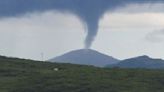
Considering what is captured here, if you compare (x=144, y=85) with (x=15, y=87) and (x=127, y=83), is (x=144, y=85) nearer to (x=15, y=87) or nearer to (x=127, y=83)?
(x=127, y=83)

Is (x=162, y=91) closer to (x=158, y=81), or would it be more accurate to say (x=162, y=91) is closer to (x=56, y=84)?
(x=158, y=81)

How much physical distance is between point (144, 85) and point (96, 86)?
19713 mm

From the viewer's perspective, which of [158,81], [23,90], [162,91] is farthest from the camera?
[158,81]

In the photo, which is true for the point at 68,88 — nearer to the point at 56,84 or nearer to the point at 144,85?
the point at 56,84

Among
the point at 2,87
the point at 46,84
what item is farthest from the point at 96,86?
the point at 2,87

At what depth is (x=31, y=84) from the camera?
646 feet

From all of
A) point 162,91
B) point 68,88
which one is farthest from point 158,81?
point 68,88

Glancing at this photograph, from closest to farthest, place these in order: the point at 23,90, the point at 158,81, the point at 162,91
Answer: the point at 162,91 → the point at 23,90 → the point at 158,81

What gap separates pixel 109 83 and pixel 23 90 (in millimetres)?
35758

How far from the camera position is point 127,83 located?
196m

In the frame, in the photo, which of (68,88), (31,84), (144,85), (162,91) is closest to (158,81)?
(144,85)

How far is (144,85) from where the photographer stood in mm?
190125

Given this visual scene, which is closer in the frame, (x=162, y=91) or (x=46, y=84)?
(x=162, y=91)

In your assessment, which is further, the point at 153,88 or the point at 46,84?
the point at 46,84
